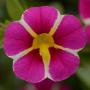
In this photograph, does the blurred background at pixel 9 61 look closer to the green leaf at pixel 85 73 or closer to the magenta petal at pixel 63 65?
the green leaf at pixel 85 73

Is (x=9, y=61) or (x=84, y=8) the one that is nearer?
(x=84, y=8)

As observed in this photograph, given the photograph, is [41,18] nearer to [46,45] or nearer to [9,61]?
[46,45]

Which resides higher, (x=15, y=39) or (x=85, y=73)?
(x=15, y=39)

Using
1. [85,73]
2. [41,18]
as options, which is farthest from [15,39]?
[85,73]

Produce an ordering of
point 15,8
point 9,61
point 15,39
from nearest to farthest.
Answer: point 15,39 < point 15,8 < point 9,61

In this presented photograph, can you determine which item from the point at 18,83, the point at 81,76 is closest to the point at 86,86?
the point at 81,76

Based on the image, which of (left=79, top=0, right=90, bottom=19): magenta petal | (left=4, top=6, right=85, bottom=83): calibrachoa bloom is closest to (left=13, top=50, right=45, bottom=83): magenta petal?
(left=4, top=6, right=85, bottom=83): calibrachoa bloom

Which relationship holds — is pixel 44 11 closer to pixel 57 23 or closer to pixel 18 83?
pixel 57 23
